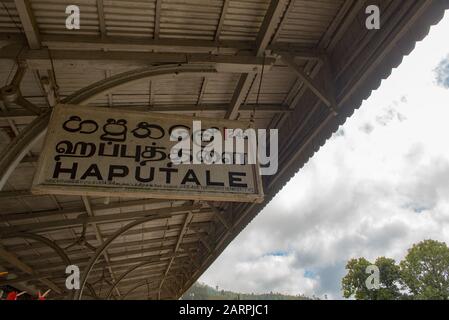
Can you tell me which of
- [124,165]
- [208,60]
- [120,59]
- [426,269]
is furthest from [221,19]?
[426,269]

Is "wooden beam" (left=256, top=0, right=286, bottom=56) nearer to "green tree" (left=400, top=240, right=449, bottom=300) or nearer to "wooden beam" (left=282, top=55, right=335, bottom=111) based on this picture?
"wooden beam" (left=282, top=55, right=335, bottom=111)

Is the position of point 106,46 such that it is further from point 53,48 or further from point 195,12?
point 195,12

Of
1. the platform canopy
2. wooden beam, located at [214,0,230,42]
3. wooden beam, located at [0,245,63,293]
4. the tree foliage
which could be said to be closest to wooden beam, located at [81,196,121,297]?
the platform canopy

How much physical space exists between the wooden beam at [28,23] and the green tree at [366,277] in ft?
151

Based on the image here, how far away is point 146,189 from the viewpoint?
3094mm

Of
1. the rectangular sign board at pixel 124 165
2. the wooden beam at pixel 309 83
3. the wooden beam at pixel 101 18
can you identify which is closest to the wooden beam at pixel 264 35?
the wooden beam at pixel 309 83

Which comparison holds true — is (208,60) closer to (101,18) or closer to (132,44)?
(132,44)

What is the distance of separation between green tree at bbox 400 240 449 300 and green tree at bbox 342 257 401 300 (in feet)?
A: 8.75

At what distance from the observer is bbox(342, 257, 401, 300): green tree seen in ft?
140

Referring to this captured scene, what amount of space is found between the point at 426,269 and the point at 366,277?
8.07m

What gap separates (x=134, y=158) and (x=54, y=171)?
0.70 m

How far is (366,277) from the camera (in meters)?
44.6

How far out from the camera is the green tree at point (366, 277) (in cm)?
4259
